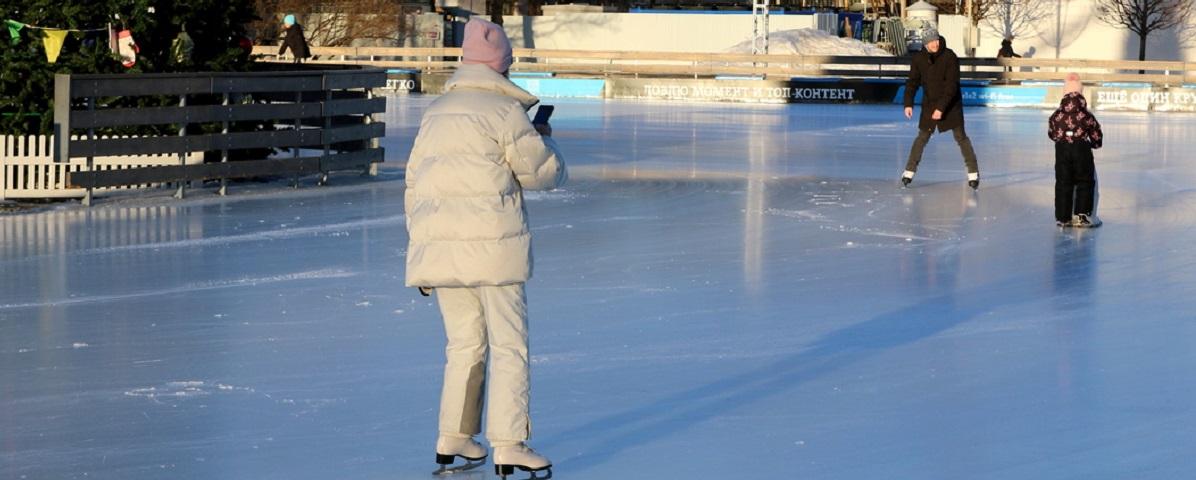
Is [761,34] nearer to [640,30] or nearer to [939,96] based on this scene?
[640,30]

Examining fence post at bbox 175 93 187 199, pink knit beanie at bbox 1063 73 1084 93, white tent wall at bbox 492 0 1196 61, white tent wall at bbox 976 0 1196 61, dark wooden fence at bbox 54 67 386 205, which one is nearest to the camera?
pink knit beanie at bbox 1063 73 1084 93

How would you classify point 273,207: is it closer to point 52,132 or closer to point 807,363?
point 52,132

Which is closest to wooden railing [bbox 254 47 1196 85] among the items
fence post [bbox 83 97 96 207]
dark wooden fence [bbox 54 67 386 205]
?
dark wooden fence [bbox 54 67 386 205]

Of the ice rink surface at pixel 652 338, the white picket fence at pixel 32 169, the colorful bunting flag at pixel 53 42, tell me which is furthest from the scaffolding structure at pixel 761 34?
the white picket fence at pixel 32 169

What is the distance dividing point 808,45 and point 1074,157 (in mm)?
32802

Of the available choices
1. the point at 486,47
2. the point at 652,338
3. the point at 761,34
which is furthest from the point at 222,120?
the point at 761,34

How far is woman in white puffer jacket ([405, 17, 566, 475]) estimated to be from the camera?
18.1ft

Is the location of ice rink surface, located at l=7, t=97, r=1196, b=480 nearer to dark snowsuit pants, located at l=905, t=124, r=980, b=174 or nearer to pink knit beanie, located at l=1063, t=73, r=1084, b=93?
dark snowsuit pants, located at l=905, t=124, r=980, b=174

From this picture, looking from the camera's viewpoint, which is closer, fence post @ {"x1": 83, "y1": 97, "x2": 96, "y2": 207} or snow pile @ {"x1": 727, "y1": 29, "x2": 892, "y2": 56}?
fence post @ {"x1": 83, "y1": 97, "x2": 96, "y2": 207}

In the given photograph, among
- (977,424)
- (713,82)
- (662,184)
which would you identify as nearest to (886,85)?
(713,82)

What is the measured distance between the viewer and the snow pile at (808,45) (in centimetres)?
4506

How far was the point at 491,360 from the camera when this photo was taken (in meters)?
5.66

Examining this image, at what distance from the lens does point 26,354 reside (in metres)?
8.04

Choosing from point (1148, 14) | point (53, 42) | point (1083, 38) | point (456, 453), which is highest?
point (1148, 14)
